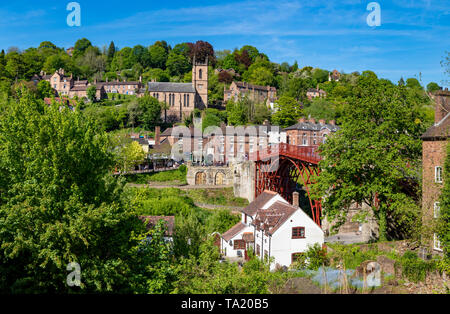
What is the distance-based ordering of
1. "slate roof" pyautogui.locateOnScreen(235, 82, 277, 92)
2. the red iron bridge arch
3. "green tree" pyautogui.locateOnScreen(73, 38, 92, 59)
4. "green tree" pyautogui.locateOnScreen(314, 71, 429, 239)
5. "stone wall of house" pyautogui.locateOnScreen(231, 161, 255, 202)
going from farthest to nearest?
"green tree" pyautogui.locateOnScreen(73, 38, 92, 59), "slate roof" pyautogui.locateOnScreen(235, 82, 277, 92), "stone wall of house" pyautogui.locateOnScreen(231, 161, 255, 202), the red iron bridge arch, "green tree" pyautogui.locateOnScreen(314, 71, 429, 239)

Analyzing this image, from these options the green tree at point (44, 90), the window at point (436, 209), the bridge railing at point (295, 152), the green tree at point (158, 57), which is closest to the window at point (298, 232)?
the bridge railing at point (295, 152)

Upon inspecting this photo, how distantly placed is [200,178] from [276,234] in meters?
30.3

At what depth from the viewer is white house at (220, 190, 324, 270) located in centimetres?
2744

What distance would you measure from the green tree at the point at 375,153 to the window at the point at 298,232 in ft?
10.2

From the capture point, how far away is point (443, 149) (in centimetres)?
1911

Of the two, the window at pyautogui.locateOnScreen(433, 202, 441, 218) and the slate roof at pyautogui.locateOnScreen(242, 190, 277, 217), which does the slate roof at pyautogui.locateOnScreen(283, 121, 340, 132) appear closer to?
the slate roof at pyautogui.locateOnScreen(242, 190, 277, 217)

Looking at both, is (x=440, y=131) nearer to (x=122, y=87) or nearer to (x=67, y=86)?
(x=122, y=87)

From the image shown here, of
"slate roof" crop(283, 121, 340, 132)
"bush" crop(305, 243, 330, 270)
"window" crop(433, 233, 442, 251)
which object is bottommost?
"bush" crop(305, 243, 330, 270)

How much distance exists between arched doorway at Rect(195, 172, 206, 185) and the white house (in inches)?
931

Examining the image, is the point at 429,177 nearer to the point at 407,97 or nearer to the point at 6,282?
the point at 407,97

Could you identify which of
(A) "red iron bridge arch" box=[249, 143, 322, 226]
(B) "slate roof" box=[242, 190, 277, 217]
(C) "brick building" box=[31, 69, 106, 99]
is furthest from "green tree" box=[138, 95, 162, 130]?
(B) "slate roof" box=[242, 190, 277, 217]

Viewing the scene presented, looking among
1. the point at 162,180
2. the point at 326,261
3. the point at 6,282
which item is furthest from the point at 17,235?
the point at 162,180

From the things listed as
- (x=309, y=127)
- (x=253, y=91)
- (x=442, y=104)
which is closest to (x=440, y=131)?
(x=442, y=104)
